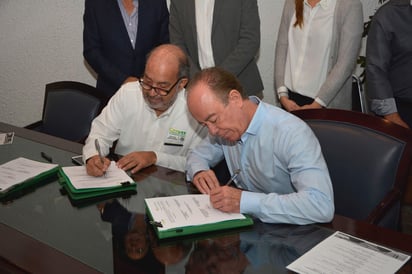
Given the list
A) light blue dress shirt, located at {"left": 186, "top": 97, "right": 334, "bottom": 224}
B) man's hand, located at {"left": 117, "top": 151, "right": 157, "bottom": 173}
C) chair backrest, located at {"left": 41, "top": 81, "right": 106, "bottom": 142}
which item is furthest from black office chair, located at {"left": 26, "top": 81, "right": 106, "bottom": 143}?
light blue dress shirt, located at {"left": 186, "top": 97, "right": 334, "bottom": 224}

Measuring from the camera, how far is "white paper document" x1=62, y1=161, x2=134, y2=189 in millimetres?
1736

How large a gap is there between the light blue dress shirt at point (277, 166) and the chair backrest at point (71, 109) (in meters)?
0.94

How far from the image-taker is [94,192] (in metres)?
1.70

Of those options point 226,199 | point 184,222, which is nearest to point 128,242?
→ point 184,222

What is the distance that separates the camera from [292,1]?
8.98ft

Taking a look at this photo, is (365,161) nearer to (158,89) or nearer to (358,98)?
(158,89)

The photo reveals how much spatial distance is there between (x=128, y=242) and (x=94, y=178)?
20.2 inches

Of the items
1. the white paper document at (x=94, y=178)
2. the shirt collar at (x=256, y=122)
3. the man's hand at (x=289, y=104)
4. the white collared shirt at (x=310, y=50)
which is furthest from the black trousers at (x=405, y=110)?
the white paper document at (x=94, y=178)

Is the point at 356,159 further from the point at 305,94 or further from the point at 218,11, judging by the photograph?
the point at 218,11

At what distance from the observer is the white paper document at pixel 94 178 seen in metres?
1.74

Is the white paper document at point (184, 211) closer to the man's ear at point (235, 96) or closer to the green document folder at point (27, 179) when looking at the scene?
the man's ear at point (235, 96)

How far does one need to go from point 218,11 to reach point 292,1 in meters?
0.44

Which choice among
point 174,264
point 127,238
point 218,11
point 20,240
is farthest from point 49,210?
point 218,11

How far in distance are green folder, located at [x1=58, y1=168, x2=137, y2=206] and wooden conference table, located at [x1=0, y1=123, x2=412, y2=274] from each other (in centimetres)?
4
